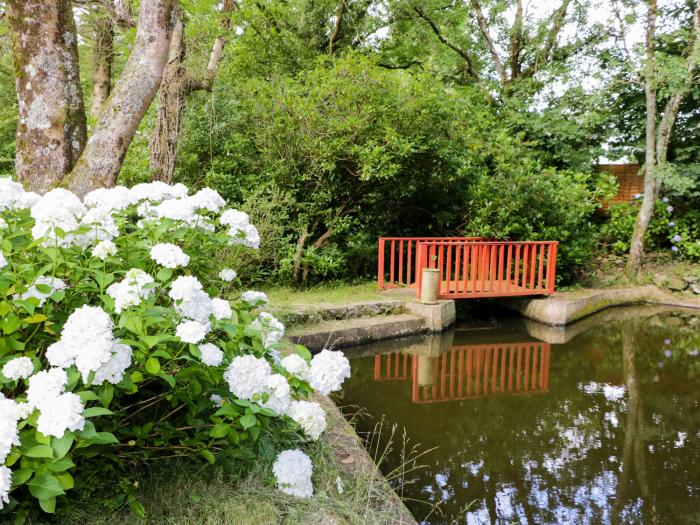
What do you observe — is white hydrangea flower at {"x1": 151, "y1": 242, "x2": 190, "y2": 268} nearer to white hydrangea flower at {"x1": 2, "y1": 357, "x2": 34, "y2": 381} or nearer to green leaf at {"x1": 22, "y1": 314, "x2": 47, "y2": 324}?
green leaf at {"x1": 22, "y1": 314, "x2": 47, "y2": 324}

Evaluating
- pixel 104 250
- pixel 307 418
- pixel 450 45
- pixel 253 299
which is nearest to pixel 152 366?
pixel 104 250

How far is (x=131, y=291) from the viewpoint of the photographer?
5.84ft

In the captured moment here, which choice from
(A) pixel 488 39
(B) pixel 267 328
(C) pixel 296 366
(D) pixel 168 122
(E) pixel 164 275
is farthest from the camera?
(A) pixel 488 39

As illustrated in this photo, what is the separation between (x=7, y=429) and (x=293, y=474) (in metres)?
1.09

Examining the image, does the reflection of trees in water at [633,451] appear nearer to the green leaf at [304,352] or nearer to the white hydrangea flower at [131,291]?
the green leaf at [304,352]

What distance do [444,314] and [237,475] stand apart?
17.9ft

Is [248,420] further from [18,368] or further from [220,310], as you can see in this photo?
[18,368]

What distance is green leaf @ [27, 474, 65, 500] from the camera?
59.7 inches

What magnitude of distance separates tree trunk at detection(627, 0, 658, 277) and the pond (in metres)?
3.39

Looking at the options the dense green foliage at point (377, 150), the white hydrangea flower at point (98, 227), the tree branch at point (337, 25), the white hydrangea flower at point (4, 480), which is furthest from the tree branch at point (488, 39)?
the white hydrangea flower at point (4, 480)

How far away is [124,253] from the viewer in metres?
2.17

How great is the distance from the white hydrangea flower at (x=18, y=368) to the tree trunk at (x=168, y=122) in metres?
5.67

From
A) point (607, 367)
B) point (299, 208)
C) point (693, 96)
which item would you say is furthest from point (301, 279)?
point (693, 96)

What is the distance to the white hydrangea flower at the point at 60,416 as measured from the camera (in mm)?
1469
